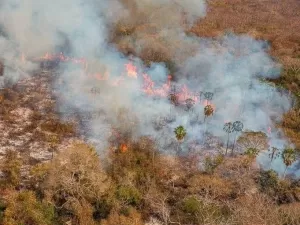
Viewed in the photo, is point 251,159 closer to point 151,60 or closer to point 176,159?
point 176,159

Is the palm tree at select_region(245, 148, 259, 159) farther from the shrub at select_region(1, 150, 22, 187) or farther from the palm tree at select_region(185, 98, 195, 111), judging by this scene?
the shrub at select_region(1, 150, 22, 187)

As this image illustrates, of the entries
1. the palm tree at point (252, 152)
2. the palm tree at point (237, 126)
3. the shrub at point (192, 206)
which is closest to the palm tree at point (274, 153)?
the palm tree at point (252, 152)

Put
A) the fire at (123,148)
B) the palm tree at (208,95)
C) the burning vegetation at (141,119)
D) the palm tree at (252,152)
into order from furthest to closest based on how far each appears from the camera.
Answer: the palm tree at (208,95) < the fire at (123,148) < the palm tree at (252,152) < the burning vegetation at (141,119)

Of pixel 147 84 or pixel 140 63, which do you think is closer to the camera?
pixel 147 84

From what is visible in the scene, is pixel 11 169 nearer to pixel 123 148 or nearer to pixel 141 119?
pixel 123 148

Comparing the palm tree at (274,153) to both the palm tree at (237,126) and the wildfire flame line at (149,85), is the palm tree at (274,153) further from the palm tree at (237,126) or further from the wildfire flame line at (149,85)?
the wildfire flame line at (149,85)

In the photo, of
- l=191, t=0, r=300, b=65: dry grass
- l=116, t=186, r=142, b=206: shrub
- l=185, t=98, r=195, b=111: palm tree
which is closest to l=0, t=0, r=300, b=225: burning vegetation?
l=116, t=186, r=142, b=206: shrub

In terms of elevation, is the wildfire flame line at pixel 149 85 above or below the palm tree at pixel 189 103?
above

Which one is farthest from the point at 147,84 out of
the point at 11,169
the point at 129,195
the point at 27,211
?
the point at 27,211

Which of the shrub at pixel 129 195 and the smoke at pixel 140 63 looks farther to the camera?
the smoke at pixel 140 63

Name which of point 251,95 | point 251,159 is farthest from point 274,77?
point 251,159
